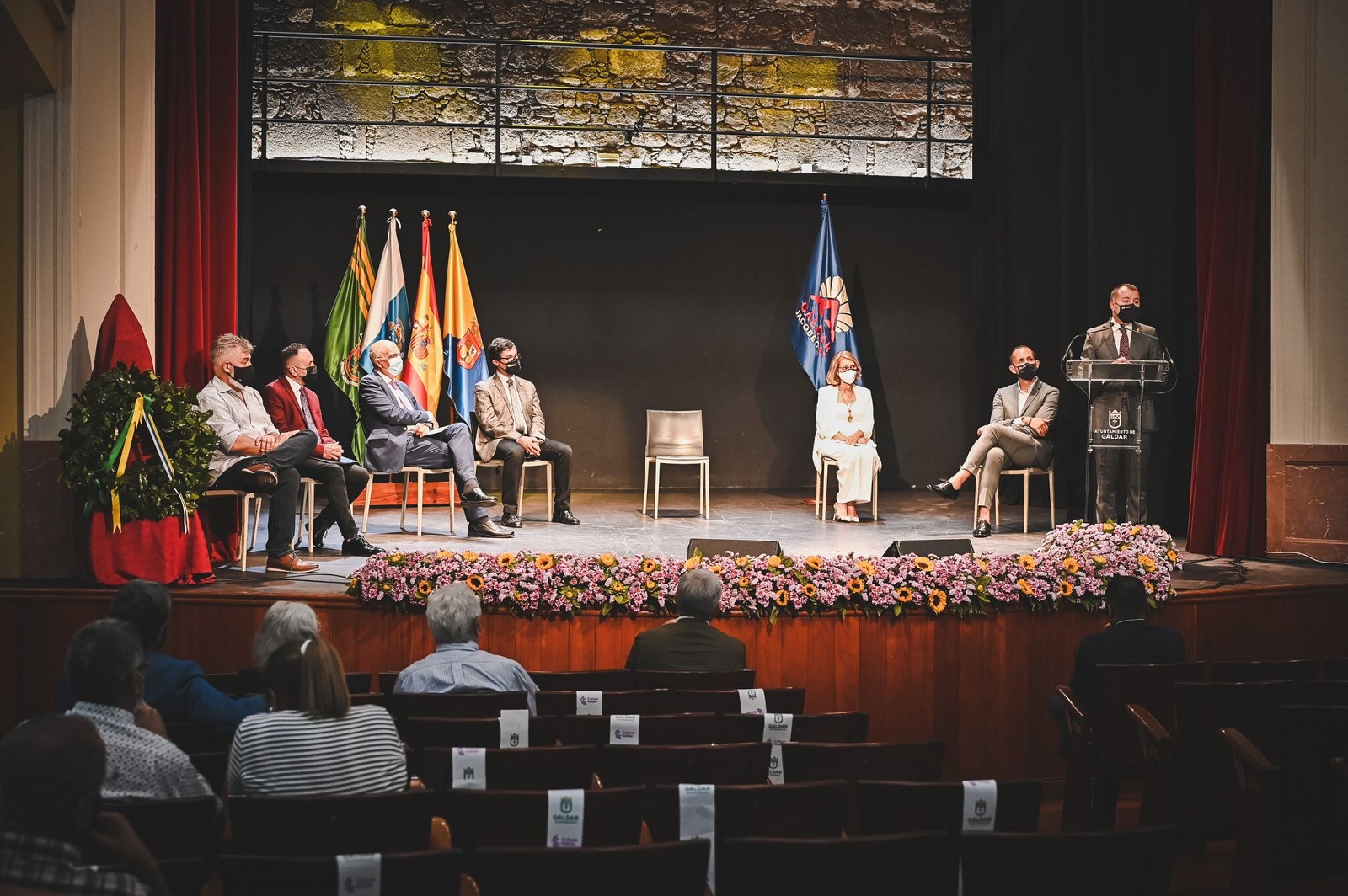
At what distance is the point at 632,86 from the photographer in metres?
9.95

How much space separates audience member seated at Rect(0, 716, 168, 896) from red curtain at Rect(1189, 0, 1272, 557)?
6.04 m

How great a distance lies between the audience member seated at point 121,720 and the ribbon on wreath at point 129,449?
277 centimetres

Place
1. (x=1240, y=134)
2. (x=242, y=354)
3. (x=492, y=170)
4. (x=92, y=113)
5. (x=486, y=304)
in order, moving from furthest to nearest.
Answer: (x=486, y=304) → (x=492, y=170) → (x=1240, y=134) → (x=242, y=354) → (x=92, y=113)

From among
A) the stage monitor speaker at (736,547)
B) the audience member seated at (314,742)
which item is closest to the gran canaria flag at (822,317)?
the stage monitor speaker at (736,547)

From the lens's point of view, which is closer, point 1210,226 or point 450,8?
point 1210,226

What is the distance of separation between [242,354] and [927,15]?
271 inches

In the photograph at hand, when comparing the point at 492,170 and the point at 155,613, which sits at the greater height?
the point at 492,170

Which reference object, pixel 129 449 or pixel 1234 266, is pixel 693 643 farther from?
pixel 1234 266

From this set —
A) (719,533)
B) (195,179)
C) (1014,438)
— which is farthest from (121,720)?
(1014,438)

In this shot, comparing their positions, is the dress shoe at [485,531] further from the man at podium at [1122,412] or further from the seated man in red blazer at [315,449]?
the man at podium at [1122,412]

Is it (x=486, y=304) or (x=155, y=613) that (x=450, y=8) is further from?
(x=155, y=613)

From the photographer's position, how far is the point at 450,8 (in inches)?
388

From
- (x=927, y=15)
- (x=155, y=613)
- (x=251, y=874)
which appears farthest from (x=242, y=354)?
(x=927, y=15)

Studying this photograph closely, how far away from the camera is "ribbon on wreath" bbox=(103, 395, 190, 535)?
16.0 ft
